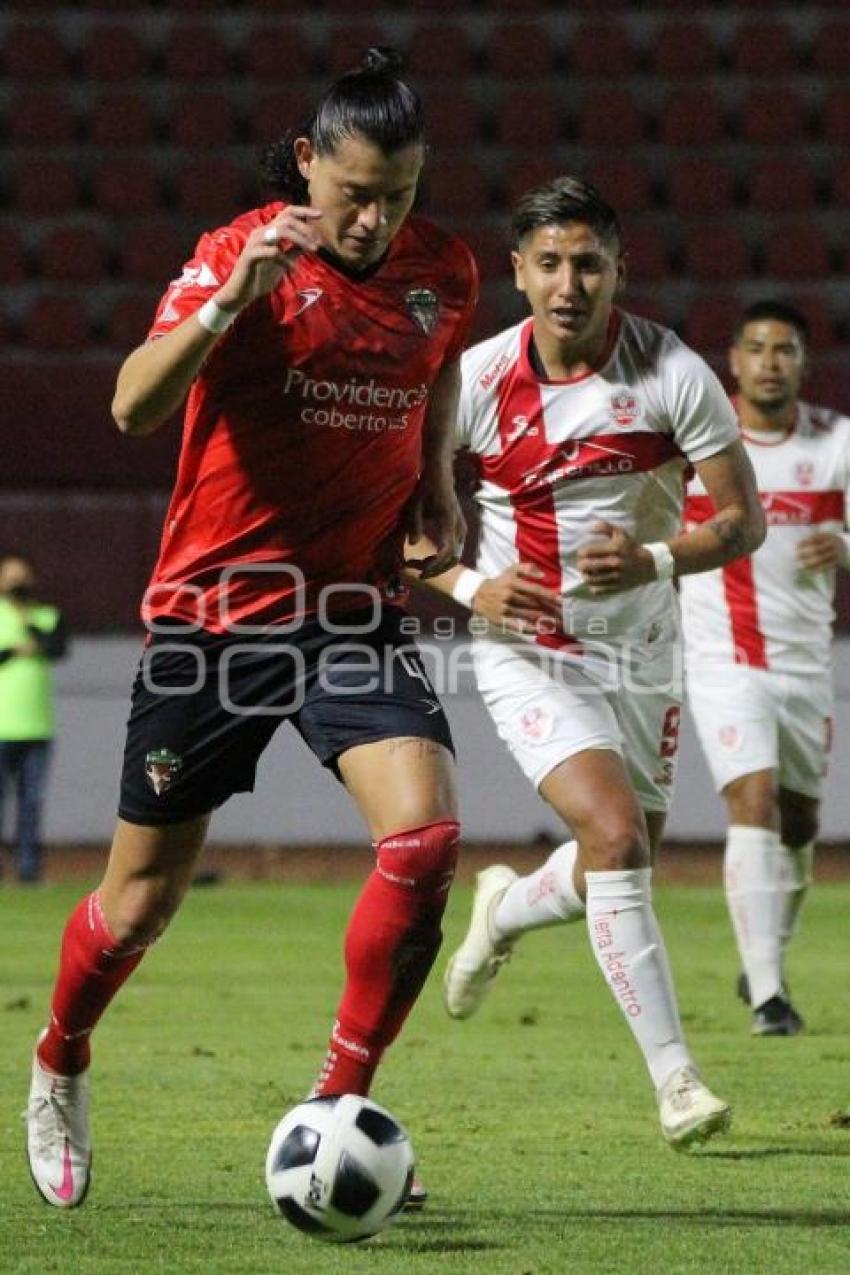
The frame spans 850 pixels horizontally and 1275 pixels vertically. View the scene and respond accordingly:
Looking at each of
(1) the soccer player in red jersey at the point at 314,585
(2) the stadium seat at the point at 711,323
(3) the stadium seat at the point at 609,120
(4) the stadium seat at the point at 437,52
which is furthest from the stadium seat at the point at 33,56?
(1) the soccer player in red jersey at the point at 314,585

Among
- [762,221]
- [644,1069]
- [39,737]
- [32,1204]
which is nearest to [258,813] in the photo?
[39,737]

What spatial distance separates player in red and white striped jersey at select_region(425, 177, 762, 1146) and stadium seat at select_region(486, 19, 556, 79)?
42.2ft

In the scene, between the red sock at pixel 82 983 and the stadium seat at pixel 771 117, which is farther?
the stadium seat at pixel 771 117

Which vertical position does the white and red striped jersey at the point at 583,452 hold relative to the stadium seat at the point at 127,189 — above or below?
above

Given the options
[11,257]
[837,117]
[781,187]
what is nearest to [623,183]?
[781,187]

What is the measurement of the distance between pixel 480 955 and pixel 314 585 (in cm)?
255

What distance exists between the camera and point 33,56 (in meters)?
18.5

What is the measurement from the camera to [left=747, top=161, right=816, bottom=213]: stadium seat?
18.0 meters

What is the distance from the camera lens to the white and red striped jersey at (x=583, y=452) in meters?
5.82

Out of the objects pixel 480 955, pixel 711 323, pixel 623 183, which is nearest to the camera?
pixel 480 955

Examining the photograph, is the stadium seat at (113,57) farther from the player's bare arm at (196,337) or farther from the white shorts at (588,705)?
the player's bare arm at (196,337)

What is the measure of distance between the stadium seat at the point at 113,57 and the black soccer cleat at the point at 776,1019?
12.8m

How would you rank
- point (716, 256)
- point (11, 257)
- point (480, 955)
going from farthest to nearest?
point (716, 256) < point (11, 257) < point (480, 955)

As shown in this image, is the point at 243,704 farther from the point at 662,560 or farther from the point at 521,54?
the point at 521,54
